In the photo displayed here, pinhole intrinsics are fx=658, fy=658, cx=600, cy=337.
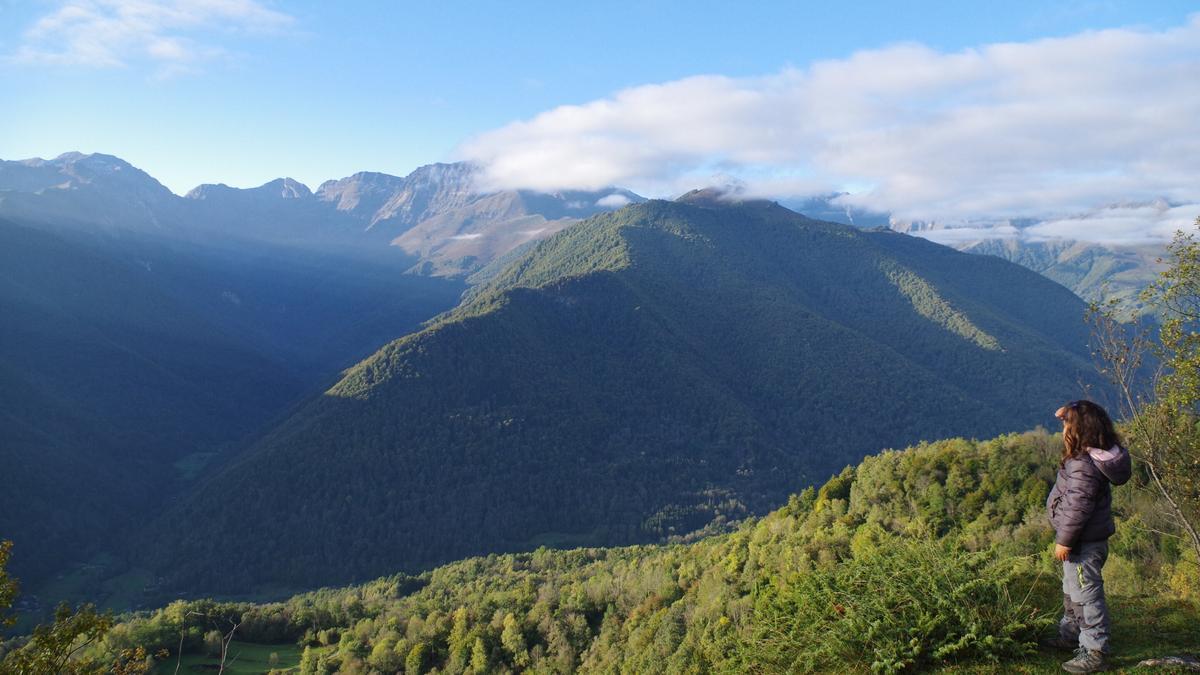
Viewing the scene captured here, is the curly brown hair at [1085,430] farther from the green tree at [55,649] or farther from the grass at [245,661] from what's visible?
the grass at [245,661]

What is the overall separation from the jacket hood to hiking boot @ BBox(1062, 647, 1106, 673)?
2518mm

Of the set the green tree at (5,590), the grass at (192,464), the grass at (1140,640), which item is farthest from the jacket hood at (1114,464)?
the grass at (192,464)

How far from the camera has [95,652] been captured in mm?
52438

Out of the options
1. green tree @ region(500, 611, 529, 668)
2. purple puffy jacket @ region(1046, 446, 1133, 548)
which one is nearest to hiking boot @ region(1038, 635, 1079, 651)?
purple puffy jacket @ region(1046, 446, 1133, 548)

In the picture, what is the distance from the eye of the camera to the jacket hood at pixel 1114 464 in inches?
359

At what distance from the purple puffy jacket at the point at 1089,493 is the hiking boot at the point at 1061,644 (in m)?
1.79

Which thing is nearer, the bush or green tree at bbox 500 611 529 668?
the bush

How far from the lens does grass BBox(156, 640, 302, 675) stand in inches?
1976

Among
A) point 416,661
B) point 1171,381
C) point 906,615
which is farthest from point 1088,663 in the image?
point 416,661

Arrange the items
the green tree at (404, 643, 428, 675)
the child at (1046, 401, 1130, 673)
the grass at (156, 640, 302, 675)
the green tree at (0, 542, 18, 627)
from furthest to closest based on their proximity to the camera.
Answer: the grass at (156, 640, 302, 675)
the green tree at (404, 643, 428, 675)
the green tree at (0, 542, 18, 627)
the child at (1046, 401, 1130, 673)

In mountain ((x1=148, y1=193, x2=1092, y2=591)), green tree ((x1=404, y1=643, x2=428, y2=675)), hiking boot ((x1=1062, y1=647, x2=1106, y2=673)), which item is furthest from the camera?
mountain ((x1=148, y1=193, x2=1092, y2=591))

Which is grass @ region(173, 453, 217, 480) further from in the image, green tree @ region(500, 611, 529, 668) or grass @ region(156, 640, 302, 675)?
green tree @ region(500, 611, 529, 668)

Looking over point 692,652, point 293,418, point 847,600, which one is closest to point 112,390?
point 293,418

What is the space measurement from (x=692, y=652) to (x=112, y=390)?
717 feet
